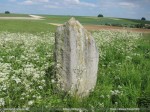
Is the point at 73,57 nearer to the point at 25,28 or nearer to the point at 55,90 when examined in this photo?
the point at 55,90

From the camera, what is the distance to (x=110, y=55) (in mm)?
13055

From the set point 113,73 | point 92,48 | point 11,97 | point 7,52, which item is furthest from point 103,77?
point 7,52

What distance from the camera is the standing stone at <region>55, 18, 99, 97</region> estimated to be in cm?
842

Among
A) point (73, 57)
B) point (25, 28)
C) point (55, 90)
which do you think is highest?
point (73, 57)

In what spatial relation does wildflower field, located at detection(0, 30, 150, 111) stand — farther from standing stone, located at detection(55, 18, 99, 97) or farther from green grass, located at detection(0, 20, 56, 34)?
green grass, located at detection(0, 20, 56, 34)

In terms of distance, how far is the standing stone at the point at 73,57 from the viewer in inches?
332

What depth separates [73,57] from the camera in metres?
8.43

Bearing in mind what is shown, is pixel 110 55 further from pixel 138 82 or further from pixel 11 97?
pixel 11 97

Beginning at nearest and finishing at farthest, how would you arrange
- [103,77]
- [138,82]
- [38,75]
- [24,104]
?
1. [24,104]
2. [38,75]
3. [138,82]
4. [103,77]

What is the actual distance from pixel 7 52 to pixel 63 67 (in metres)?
5.56

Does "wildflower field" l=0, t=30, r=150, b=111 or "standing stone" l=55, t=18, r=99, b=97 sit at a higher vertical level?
"standing stone" l=55, t=18, r=99, b=97

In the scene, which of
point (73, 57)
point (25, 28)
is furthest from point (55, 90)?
point (25, 28)

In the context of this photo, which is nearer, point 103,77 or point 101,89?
point 101,89

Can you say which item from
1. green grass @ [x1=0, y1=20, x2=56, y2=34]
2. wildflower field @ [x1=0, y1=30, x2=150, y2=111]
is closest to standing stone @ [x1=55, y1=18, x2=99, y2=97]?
wildflower field @ [x1=0, y1=30, x2=150, y2=111]
